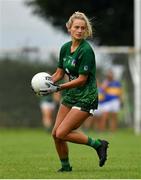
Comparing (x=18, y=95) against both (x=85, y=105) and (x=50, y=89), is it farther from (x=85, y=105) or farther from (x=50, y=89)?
(x=50, y=89)

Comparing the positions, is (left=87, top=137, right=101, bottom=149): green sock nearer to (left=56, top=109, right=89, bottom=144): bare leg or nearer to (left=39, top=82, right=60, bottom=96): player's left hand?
(left=56, top=109, right=89, bottom=144): bare leg

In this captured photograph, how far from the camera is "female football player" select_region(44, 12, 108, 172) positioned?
471 inches

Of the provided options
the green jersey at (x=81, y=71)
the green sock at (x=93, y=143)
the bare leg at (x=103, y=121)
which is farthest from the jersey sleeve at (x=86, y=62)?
the bare leg at (x=103, y=121)

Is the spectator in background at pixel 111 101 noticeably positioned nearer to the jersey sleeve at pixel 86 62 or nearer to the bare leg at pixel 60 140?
the bare leg at pixel 60 140

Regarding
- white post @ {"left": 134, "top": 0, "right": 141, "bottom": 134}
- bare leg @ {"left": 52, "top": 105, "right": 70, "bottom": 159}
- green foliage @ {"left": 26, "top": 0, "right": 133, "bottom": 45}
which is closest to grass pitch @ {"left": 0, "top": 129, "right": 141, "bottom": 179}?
bare leg @ {"left": 52, "top": 105, "right": 70, "bottom": 159}

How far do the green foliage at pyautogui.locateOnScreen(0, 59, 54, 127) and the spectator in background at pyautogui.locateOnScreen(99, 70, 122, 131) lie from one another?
9.02 feet

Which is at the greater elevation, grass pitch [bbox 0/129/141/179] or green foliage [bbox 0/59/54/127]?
grass pitch [bbox 0/129/141/179]

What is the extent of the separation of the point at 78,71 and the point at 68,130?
0.81 metres

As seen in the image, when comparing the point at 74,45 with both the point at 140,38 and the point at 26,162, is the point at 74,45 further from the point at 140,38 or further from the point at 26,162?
the point at 140,38

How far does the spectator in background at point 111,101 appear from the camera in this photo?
29297mm

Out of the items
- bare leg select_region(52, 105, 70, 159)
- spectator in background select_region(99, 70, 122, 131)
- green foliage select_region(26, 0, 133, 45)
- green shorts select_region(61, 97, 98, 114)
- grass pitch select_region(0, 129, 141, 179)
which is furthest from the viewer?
green foliage select_region(26, 0, 133, 45)

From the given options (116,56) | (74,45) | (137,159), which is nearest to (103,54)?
(116,56)

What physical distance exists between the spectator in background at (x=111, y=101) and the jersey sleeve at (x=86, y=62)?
16983mm

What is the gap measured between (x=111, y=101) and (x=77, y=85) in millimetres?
17606
